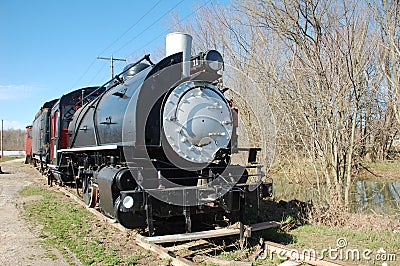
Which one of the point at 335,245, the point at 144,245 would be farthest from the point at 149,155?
the point at 335,245

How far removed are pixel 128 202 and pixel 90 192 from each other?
3.74 m

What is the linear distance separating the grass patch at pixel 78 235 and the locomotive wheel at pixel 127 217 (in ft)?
1.45

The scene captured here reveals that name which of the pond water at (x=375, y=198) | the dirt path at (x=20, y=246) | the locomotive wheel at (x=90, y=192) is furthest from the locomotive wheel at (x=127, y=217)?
the pond water at (x=375, y=198)

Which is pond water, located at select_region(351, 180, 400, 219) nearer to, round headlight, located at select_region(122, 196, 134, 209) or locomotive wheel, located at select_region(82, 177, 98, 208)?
locomotive wheel, located at select_region(82, 177, 98, 208)

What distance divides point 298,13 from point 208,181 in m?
5.89

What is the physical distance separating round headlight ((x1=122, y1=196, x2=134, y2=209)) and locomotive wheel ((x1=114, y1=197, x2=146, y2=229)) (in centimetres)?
9

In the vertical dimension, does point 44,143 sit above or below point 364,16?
below

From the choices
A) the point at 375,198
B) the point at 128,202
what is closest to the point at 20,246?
the point at 128,202

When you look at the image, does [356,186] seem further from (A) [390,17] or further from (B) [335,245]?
(B) [335,245]

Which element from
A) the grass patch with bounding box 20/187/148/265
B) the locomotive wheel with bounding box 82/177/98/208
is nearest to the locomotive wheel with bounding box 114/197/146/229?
the grass patch with bounding box 20/187/148/265

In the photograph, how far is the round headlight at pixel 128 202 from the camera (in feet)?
18.3

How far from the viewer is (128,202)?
5.61 m

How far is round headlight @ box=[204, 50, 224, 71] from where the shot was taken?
6.53 meters

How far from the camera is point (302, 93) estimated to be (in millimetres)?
10102
